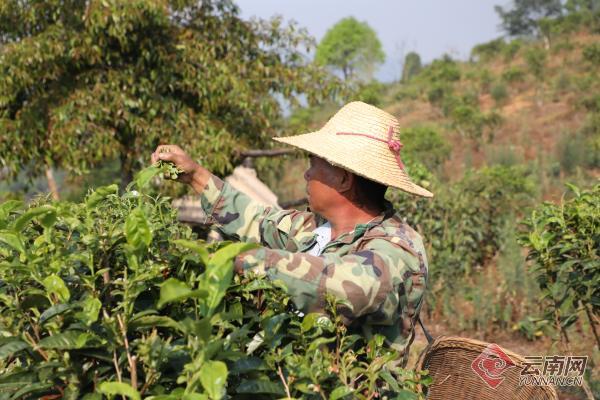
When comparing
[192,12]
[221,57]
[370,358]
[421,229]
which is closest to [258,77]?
[221,57]

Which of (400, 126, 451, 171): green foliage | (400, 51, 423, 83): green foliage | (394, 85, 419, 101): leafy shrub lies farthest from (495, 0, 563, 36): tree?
(400, 126, 451, 171): green foliage

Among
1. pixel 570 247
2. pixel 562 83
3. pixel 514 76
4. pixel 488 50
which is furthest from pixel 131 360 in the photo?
pixel 488 50

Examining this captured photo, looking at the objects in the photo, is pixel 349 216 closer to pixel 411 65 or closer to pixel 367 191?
pixel 367 191

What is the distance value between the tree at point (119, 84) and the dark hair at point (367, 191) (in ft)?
11.6

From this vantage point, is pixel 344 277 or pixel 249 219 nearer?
pixel 344 277

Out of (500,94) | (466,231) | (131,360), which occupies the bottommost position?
(466,231)

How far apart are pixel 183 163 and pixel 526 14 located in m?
42.6

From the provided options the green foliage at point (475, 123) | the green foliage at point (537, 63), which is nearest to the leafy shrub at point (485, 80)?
the green foliage at point (537, 63)

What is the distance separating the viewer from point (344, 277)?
1.62 metres

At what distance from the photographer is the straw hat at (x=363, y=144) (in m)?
2.02

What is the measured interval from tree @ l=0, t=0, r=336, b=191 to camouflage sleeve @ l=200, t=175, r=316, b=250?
3.22 m

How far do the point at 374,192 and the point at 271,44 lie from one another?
492cm

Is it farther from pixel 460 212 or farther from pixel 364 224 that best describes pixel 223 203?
pixel 460 212
